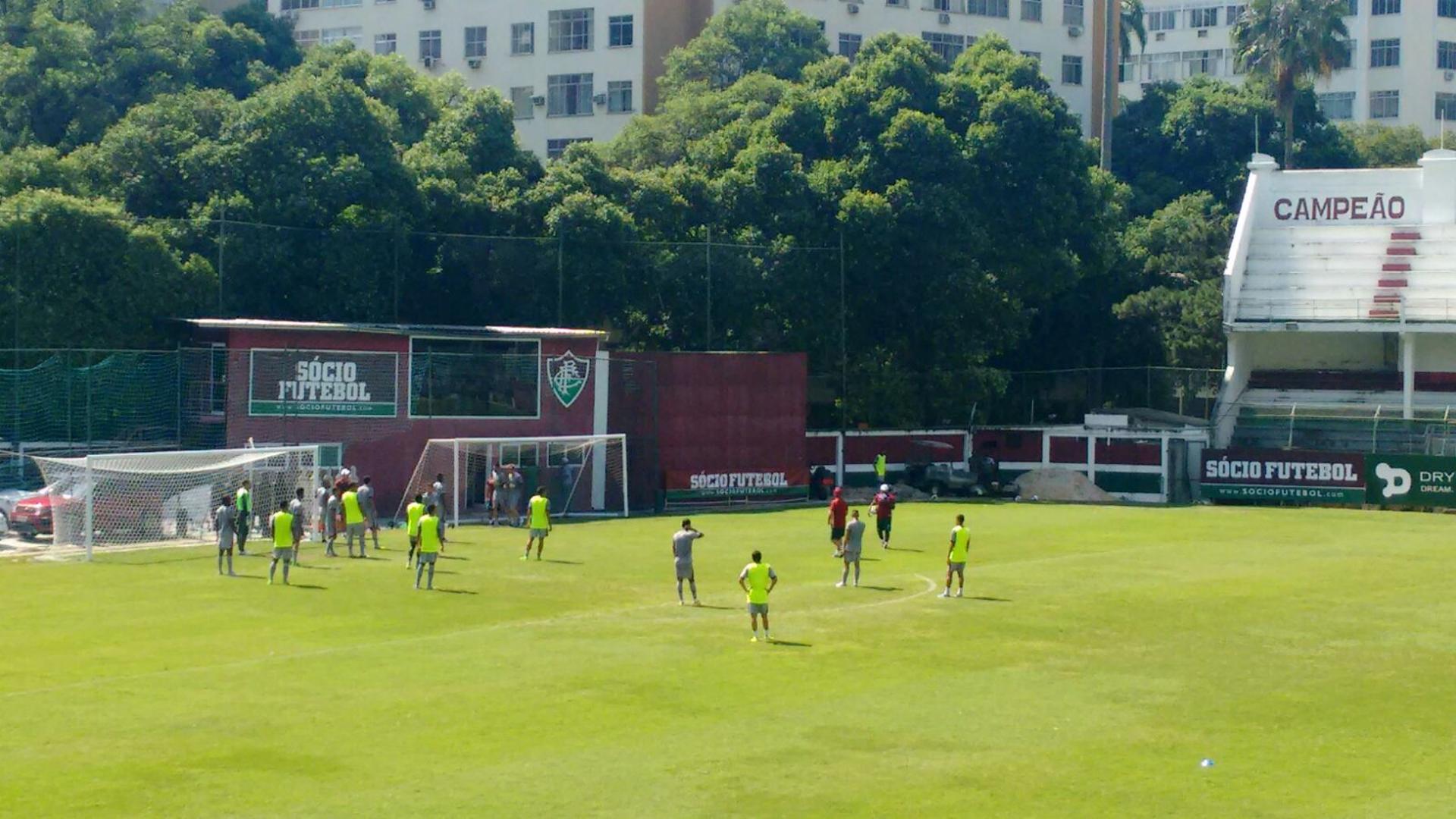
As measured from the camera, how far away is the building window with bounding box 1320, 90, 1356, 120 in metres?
125

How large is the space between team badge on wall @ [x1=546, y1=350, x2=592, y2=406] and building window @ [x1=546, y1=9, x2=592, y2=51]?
129ft

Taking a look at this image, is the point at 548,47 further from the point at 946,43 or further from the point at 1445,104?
the point at 1445,104

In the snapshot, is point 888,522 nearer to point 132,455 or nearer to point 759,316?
point 132,455

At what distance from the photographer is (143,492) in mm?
43219

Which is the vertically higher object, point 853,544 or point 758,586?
point 853,544

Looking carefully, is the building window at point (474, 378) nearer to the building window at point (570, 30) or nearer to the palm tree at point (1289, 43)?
the building window at point (570, 30)

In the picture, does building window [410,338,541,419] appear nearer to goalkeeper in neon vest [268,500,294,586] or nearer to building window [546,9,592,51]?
goalkeeper in neon vest [268,500,294,586]

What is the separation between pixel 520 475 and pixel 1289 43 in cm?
6411

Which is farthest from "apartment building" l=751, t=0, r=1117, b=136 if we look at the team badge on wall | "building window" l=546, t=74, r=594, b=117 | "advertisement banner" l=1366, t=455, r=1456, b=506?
"advertisement banner" l=1366, t=455, r=1456, b=506

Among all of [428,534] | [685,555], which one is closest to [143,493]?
[428,534]

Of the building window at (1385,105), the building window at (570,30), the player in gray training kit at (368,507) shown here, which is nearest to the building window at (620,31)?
the building window at (570,30)

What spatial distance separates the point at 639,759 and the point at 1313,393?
184 ft

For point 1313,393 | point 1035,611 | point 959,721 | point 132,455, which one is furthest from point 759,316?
point 959,721

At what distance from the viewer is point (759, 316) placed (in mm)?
68062
